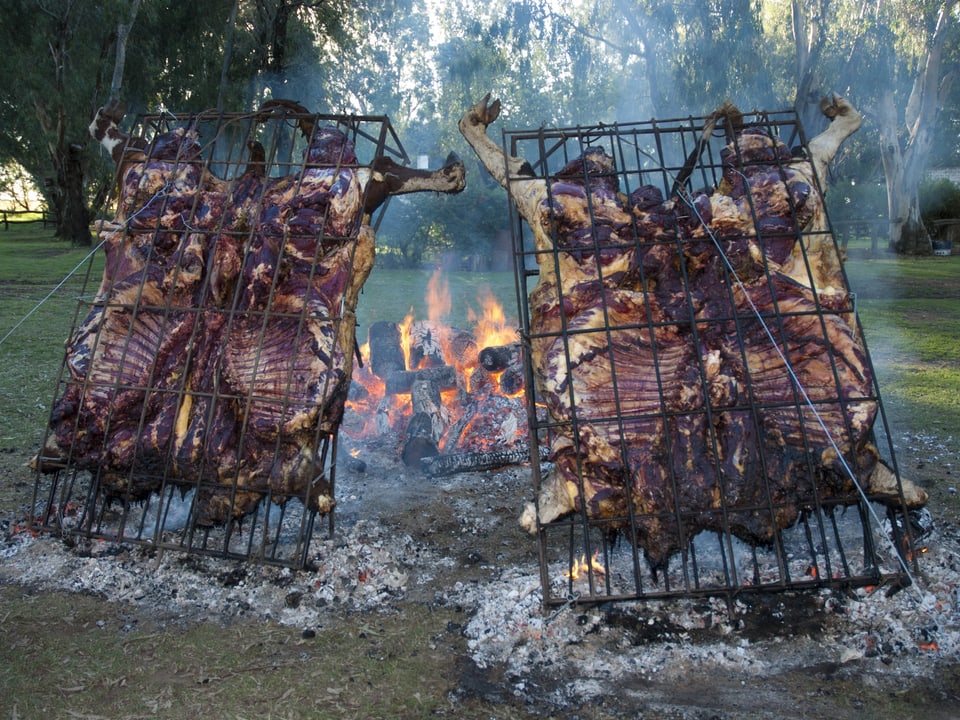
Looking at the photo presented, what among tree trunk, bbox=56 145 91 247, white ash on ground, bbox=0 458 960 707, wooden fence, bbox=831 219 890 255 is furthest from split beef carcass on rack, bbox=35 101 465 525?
wooden fence, bbox=831 219 890 255

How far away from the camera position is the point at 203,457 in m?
4.57

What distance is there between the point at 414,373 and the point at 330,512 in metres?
3.17

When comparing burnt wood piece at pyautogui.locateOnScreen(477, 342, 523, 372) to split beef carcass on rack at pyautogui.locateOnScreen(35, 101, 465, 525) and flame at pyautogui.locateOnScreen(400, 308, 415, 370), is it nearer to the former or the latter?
flame at pyautogui.locateOnScreen(400, 308, 415, 370)

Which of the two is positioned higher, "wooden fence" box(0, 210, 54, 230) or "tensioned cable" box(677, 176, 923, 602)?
"wooden fence" box(0, 210, 54, 230)

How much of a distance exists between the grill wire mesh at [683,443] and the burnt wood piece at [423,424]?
2206mm

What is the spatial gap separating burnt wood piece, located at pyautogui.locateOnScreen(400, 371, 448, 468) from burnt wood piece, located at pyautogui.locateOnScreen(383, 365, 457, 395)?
48mm

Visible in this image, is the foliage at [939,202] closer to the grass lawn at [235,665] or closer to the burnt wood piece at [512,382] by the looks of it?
the burnt wood piece at [512,382]

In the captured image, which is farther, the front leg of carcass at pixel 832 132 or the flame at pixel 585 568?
the front leg of carcass at pixel 832 132

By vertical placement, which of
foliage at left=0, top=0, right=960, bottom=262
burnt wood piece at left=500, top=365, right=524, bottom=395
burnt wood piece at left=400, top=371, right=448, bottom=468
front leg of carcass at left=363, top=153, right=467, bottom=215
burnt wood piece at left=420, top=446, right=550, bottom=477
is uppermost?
foliage at left=0, top=0, right=960, bottom=262

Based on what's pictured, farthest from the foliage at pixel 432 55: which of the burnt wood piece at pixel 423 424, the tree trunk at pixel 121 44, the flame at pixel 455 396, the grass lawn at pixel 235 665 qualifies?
the grass lawn at pixel 235 665

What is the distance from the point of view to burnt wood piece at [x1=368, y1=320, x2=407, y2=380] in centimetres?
824

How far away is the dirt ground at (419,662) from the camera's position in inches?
134

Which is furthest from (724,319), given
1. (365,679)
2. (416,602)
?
(365,679)

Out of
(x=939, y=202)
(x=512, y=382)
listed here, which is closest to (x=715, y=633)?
(x=512, y=382)
